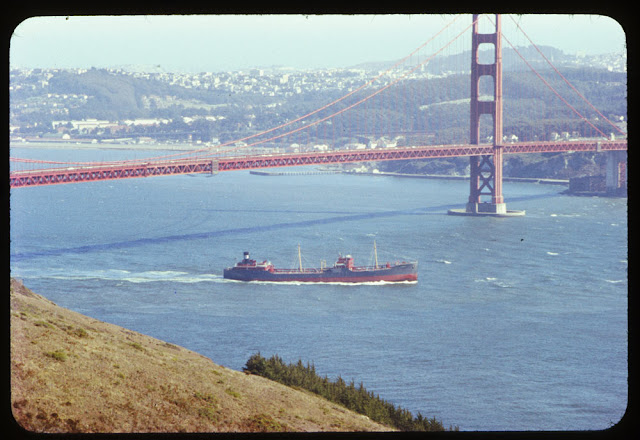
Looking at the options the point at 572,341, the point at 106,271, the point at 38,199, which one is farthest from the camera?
the point at 38,199

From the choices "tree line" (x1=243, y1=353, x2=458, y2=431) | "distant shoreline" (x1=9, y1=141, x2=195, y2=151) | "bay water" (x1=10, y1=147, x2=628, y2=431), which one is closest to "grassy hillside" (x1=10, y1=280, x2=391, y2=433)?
"tree line" (x1=243, y1=353, x2=458, y2=431)

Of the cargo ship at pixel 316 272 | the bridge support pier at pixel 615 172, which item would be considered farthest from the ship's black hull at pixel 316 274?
the bridge support pier at pixel 615 172

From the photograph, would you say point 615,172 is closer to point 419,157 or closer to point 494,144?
point 494,144

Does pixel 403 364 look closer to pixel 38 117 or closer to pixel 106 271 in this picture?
pixel 106 271

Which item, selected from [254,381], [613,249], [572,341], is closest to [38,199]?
[613,249]

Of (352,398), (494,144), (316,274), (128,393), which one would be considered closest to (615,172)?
(494,144)

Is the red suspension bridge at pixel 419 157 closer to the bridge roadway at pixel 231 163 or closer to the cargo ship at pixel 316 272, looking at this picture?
the bridge roadway at pixel 231 163

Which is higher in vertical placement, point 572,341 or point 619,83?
point 619,83
